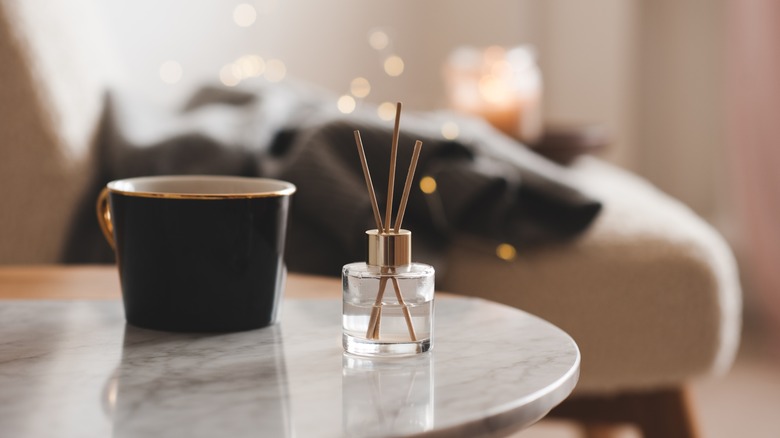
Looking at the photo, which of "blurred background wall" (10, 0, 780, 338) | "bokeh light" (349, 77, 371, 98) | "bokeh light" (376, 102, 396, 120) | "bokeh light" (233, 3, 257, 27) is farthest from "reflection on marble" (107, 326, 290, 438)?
"bokeh light" (349, 77, 371, 98)

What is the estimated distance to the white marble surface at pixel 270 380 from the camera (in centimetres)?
36

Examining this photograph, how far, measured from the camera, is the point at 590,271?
98 centimetres

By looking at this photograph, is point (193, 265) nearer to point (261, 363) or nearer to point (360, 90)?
point (261, 363)

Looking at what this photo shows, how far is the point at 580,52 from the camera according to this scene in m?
2.29

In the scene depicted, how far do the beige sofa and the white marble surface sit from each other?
44 cm

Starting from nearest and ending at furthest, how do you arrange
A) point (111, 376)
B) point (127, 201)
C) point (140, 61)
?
point (111, 376), point (127, 201), point (140, 61)

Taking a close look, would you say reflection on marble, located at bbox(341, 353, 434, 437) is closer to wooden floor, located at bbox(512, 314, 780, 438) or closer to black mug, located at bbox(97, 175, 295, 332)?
black mug, located at bbox(97, 175, 295, 332)

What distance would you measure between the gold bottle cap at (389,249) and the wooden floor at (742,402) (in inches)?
43.5

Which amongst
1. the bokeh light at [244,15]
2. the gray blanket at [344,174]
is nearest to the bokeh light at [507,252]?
the gray blanket at [344,174]

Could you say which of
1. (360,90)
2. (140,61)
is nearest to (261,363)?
(140,61)

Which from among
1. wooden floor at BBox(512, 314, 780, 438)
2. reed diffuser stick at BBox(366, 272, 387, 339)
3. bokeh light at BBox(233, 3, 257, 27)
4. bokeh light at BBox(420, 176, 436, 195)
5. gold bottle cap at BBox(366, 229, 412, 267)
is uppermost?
bokeh light at BBox(233, 3, 257, 27)

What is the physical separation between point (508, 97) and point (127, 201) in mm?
1141

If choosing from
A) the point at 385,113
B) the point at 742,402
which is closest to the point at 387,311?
the point at 385,113

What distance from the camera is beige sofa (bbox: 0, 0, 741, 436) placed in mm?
973
